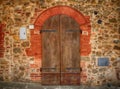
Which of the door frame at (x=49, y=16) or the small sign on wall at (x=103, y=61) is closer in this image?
the door frame at (x=49, y=16)

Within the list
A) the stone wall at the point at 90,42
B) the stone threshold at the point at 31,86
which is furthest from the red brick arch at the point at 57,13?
the stone threshold at the point at 31,86

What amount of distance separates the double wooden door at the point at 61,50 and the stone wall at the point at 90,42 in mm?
299

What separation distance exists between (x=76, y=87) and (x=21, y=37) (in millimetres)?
2879

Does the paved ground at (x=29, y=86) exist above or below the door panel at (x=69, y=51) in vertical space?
below

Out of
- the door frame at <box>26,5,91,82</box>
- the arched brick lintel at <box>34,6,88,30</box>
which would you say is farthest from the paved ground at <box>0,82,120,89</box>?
the arched brick lintel at <box>34,6,88,30</box>

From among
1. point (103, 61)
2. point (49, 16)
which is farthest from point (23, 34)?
point (103, 61)

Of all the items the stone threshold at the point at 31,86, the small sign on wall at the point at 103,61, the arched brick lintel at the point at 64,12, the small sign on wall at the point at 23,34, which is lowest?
the stone threshold at the point at 31,86

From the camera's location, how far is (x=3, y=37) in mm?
9820

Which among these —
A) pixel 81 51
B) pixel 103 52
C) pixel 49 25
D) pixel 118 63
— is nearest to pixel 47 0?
pixel 49 25

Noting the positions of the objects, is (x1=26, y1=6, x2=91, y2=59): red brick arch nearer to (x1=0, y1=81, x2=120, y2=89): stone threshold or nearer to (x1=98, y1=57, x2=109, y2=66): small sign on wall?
(x1=98, y1=57, x2=109, y2=66): small sign on wall

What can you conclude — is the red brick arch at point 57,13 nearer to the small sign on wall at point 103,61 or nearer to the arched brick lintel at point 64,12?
the arched brick lintel at point 64,12

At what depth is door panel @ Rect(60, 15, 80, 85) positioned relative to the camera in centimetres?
962

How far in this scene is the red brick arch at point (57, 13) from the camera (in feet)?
31.4

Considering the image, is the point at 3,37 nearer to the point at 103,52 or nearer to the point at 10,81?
the point at 10,81
